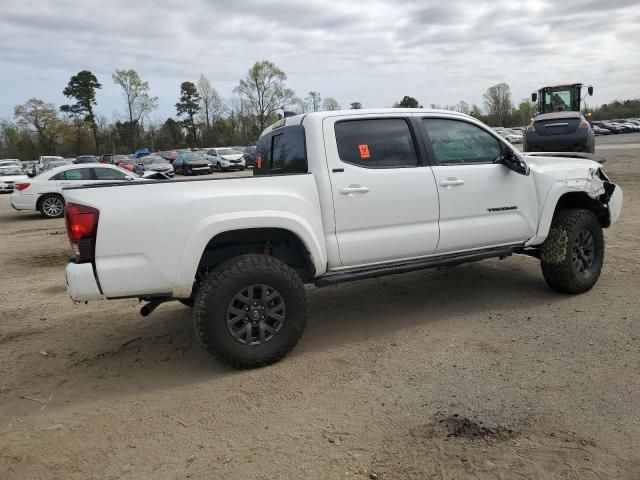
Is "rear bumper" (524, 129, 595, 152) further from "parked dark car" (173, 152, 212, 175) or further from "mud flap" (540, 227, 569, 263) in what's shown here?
"parked dark car" (173, 152, 212, 175)

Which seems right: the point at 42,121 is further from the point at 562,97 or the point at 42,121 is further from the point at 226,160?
the point at 562,97

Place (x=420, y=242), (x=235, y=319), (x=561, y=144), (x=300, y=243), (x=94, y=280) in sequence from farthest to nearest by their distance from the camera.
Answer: (x=561, y=144) < (x=420, y=242) < (x=300, y=243) < (x=235, y=319) < (x=94, y=280)

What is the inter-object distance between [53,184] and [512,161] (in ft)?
45.0

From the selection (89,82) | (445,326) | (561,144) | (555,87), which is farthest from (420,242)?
(89,82)

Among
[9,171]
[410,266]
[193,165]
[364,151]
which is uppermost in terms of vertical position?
[9,171]

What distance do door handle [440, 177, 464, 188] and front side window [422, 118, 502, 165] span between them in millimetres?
176

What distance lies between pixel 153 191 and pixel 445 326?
2826 mm

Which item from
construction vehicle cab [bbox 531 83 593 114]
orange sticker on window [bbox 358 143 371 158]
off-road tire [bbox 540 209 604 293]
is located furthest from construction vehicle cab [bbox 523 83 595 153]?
orange sticker on window [bbox 358 143 371 158]

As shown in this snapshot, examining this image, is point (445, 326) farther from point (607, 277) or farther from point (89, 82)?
point (89, 82)

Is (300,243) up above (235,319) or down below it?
above

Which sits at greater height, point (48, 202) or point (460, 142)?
point (460, 142)

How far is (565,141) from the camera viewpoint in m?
16.1

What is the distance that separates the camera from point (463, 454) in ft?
9.41

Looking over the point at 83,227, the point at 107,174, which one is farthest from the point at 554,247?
the point at 107,174
